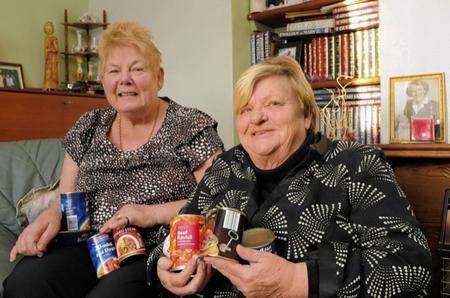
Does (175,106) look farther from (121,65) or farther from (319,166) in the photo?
(319,166)

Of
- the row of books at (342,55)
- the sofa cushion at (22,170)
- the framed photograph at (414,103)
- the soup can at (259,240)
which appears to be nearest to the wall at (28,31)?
the sofa cushion at (22,170)

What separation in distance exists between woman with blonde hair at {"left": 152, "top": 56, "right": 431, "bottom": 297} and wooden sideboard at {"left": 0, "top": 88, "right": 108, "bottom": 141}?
134cm

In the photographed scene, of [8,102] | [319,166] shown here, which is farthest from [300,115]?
[8,102]

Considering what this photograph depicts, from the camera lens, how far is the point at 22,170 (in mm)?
1804

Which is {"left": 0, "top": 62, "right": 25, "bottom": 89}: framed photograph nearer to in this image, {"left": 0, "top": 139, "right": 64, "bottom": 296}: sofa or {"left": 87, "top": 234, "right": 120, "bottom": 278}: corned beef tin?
{"left": 0, "top": 139, "right": 64, "bottom": 296}: sofa

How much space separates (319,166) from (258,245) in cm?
28

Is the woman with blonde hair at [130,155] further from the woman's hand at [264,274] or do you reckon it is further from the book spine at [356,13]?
the book spine at [356,13]

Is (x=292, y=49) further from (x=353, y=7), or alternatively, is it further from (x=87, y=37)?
(x=87, y=37)

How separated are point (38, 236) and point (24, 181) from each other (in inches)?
18.6

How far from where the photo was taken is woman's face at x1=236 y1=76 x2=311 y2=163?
44.6 inches

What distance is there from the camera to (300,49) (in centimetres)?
238

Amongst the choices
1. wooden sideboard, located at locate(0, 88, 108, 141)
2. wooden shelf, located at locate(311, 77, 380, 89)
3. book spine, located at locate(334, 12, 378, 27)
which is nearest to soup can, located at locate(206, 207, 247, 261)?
wooden shelf, located at locate(311, 77, 380, 89)

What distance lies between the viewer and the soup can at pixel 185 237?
36.0 inches

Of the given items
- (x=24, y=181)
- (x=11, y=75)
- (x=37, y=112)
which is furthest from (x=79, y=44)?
(x=24, y=181)
